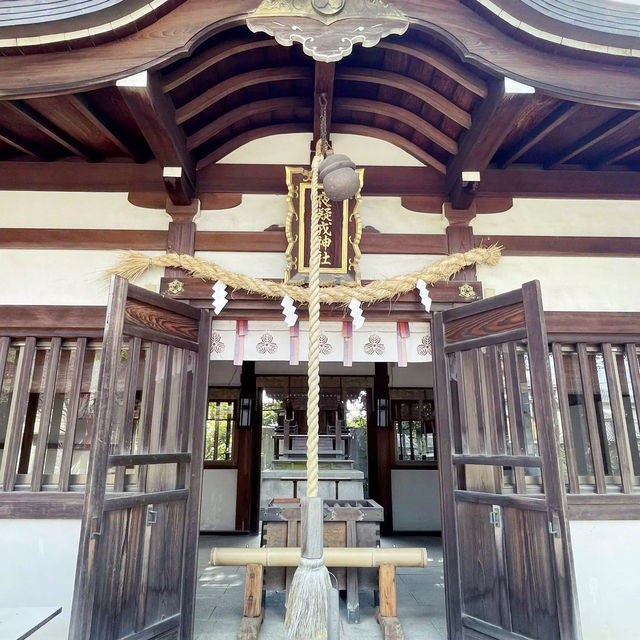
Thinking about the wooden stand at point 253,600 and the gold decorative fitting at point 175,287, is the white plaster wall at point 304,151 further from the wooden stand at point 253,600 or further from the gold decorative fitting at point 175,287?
the wooden stand at point 253,600

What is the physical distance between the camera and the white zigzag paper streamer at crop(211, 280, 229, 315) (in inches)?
127

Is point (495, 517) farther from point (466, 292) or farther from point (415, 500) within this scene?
point (415, 500)

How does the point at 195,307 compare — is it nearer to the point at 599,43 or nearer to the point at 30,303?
the point at 30,303

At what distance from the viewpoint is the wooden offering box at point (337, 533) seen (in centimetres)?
341

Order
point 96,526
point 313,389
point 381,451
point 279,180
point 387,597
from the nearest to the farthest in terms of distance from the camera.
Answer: point 313,389
point 96,526
point 387,597
point 279,180
point 381,451

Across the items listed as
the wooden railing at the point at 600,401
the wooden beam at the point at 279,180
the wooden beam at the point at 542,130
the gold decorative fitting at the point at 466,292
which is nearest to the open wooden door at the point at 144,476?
the wooden beam at the point at 279,180

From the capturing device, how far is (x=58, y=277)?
3.34m

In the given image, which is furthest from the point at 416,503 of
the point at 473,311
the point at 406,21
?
the point at 406,21

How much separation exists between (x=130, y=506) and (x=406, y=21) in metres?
3.03

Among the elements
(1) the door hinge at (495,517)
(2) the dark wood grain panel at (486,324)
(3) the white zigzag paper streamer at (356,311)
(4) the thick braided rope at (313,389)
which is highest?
(3) the white zigzag paper streamer at (356,311)

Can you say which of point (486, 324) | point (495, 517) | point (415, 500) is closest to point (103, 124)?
point (486, 324)

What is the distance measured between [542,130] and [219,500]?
6.37 metres

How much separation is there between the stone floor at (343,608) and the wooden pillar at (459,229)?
8.81 ft

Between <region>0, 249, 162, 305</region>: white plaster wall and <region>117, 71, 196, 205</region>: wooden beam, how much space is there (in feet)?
2.13
